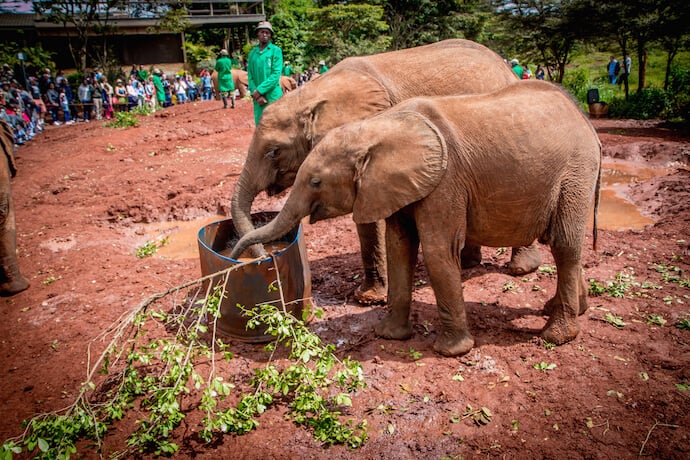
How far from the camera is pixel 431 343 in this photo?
16.8ft

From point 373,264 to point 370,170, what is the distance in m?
1.94

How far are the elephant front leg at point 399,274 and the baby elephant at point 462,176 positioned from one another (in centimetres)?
16

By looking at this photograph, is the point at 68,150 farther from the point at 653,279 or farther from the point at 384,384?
the point at 653,279

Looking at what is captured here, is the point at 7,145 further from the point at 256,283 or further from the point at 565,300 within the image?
the point at 565,300

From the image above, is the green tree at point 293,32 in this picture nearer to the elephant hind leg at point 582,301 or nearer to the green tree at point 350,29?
the green tree at point 350,29

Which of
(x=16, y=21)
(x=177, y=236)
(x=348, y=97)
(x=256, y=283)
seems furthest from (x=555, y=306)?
(x=16, y=21)

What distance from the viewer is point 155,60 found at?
3419 centimetres

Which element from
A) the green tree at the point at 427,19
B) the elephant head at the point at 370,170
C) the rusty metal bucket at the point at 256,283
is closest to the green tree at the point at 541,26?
the green tree at the point at 427,19

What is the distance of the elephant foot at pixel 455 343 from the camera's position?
15.7 feet

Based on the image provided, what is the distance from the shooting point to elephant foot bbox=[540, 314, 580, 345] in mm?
4832

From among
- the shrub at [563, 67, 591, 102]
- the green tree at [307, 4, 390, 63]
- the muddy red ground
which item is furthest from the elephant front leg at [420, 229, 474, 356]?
the green tree at [307, 4, 390, 63]

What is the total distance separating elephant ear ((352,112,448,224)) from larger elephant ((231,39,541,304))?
4.14 ft

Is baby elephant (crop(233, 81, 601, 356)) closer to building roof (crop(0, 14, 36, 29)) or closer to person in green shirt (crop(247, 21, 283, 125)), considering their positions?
person in green shirt (crop(247, 21, 283, 125))

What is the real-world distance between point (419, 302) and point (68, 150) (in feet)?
44.7
